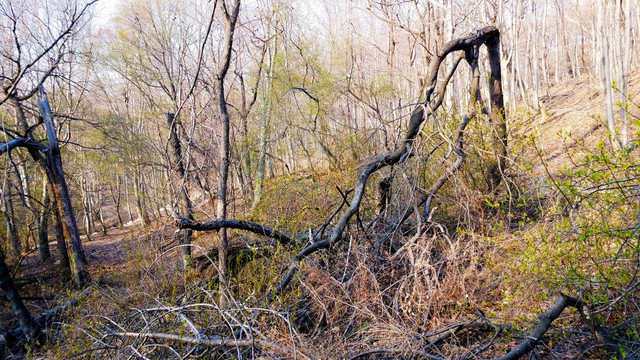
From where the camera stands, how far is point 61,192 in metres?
8.67

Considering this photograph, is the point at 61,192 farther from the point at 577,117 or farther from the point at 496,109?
the point at 577,117

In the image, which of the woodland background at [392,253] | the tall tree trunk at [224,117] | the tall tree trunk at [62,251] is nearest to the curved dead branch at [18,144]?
the woodland background at [392,253]

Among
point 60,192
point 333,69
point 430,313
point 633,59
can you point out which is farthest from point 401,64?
point 430,313

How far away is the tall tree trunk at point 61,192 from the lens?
8.36m

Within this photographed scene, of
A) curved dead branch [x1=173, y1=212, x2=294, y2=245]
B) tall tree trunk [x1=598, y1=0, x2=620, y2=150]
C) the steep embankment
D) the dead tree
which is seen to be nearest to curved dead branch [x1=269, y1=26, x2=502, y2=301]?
the dead tree

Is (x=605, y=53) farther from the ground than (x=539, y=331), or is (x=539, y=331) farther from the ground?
(x=605, y=53)

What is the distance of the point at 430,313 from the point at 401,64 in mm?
15871

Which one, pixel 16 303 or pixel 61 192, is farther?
pixel 61 192

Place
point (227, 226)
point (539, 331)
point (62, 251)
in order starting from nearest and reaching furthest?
point (539, 331)
point (227, 226)
point (62, 251)

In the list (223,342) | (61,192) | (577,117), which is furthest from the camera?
(577,117)

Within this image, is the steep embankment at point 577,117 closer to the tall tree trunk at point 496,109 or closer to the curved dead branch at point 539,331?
the tall tree trunk at point 496,109

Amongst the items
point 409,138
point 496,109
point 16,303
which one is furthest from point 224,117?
point 16,303

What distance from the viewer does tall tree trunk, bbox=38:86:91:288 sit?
27.4ft

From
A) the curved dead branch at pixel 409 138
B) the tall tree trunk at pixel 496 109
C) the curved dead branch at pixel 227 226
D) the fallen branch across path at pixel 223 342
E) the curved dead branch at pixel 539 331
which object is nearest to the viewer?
the curved dead branch at pixel 539 331
